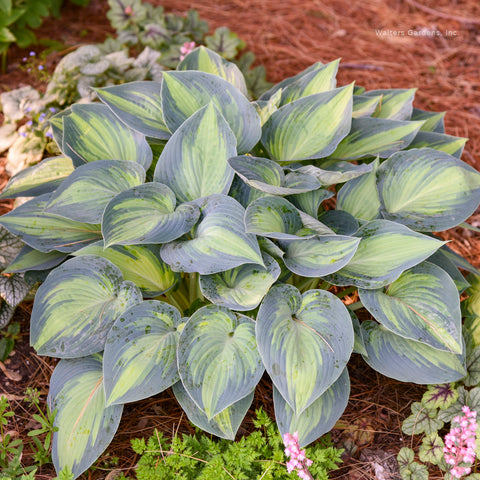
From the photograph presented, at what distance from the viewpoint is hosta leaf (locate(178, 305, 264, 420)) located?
5.07ft

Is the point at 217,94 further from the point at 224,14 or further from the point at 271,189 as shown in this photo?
the point at 224,14

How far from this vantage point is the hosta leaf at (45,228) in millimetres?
1828

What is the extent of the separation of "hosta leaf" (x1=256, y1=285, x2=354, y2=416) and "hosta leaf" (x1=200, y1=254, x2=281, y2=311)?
0.16 feet

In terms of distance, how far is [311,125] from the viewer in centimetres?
196

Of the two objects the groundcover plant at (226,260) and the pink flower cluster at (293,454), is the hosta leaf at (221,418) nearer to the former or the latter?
the groundcover plant at (226,260)

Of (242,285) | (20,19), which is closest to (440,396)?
(242,285)

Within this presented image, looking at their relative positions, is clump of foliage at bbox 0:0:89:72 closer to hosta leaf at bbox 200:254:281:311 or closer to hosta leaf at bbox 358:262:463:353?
hosta leaf at bbox 200:254:281:311

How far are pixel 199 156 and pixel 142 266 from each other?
444 mm

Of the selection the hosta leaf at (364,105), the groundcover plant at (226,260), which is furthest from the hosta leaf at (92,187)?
the hosta leaf at (364,105)

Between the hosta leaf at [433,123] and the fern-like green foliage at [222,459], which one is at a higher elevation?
the hosta leaf at [433,123]

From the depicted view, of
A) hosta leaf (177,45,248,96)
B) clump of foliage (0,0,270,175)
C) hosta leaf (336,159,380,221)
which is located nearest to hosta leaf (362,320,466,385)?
hosta leaf (336,159,380,221)

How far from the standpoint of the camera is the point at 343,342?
5.24ft

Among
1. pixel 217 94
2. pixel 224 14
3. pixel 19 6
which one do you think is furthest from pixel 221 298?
pixel 224 14

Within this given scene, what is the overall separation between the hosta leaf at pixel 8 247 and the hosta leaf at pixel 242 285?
84 cm
